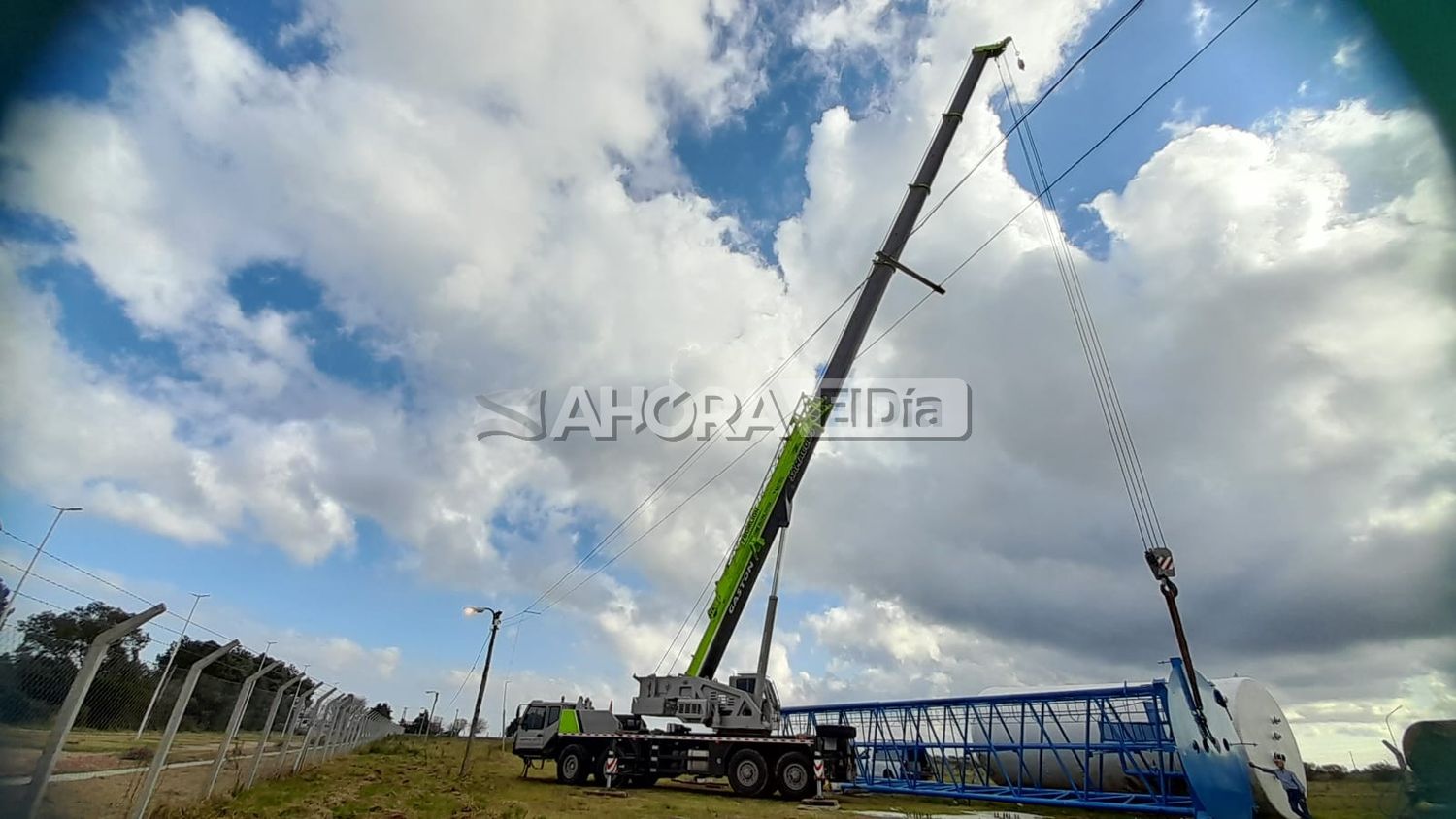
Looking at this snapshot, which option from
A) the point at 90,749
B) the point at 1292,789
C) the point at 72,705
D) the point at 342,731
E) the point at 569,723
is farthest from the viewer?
the point at 342,731

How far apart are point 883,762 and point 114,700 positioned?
729 inches

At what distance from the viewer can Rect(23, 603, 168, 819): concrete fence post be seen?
5.11 meters

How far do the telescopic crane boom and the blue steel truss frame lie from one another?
14.3 ft

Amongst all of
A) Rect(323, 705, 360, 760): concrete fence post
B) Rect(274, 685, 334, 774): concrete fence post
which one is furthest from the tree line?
Rect(323, 705, 360, 760): concrete fence post

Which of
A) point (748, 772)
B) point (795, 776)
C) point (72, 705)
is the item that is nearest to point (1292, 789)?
point (795, 776)

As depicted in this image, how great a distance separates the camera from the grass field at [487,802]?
11.0 m

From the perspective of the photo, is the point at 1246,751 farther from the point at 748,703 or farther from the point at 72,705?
the point at 72,705

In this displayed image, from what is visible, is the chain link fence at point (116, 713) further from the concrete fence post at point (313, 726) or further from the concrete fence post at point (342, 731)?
the concrete fence post at point (342, 731)

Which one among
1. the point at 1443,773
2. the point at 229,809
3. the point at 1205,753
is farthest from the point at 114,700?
the point at 1205,753

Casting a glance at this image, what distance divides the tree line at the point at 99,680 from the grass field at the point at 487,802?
1285 mm

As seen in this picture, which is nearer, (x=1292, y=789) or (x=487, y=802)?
(x=1292, y=789)

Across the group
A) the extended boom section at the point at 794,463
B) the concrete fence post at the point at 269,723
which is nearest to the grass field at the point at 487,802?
the concrete fence post at the point at 269,723

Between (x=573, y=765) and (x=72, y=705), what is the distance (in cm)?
1613

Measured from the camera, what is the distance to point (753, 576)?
710 inches
